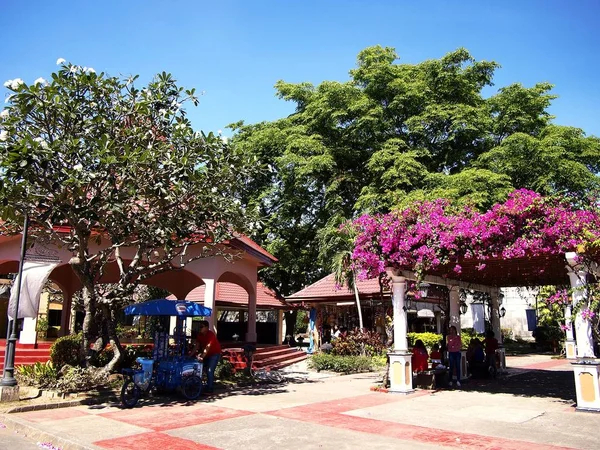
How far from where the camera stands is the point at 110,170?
32.7 feet

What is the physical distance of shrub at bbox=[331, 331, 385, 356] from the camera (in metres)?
20.9

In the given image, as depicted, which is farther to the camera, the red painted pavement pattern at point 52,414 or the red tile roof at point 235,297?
the red tile roof at point 235,297

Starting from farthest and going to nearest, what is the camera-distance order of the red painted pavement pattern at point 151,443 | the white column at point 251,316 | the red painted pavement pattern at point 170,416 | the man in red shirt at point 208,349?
the white column at point 251,316 < the man in red shirt at point 208,349 < the red painted pavement pattern at point 170,416 < the red painted pavement pattern at point 151,443

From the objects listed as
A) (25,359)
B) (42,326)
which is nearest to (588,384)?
(25,359)

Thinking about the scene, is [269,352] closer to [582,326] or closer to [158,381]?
[158,381]

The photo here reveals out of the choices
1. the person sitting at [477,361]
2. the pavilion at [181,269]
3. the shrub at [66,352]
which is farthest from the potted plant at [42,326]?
the person sitting at [477,361]

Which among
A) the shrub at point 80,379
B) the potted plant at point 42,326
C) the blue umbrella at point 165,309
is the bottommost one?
the shrub at point 80,379

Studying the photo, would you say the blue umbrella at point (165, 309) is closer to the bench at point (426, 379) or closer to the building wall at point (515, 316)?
the bench at point (426, 379)

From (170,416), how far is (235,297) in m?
15.3

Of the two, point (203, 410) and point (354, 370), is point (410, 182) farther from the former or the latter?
point (203, 410)

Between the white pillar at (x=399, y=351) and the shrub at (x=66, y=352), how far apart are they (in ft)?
26.4

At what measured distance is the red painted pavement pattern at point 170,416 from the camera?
338 inches

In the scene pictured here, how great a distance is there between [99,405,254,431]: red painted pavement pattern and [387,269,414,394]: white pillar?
4.51 metres

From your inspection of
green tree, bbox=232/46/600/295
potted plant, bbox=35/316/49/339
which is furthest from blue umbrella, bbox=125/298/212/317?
potted plant, bbox=35/316/49/339
